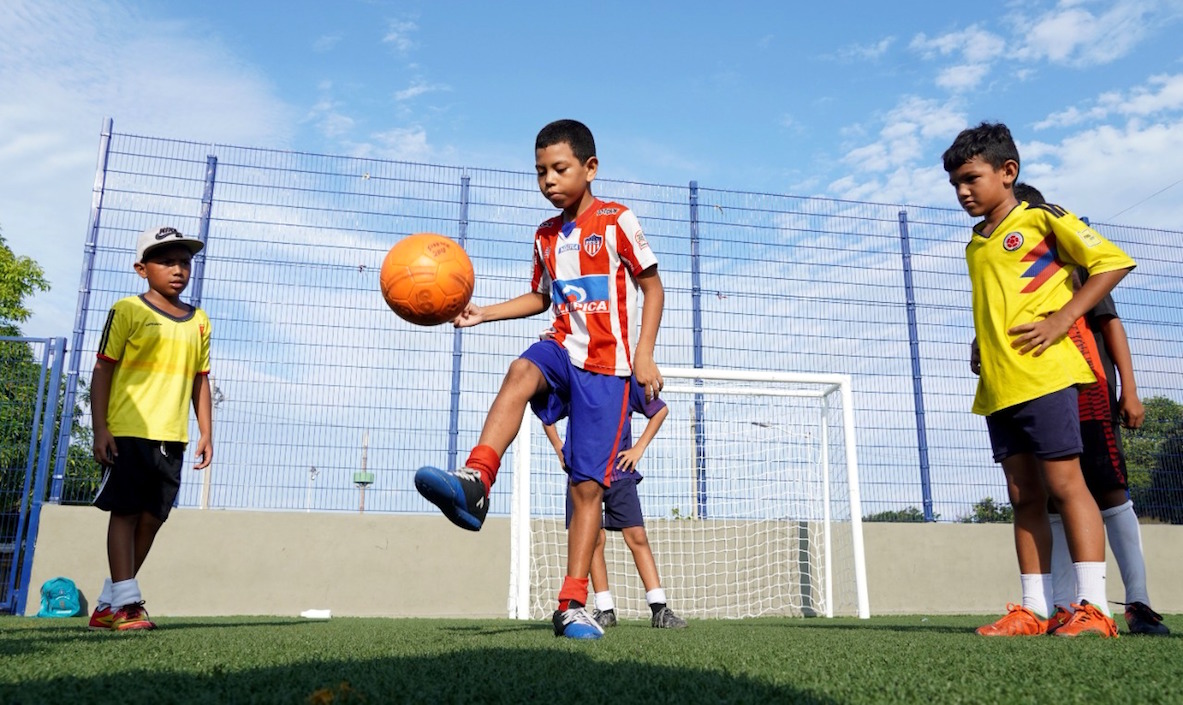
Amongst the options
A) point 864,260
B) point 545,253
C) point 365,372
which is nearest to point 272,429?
point 365,372

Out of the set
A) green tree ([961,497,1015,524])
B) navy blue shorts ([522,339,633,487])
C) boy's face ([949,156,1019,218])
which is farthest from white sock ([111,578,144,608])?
green tree ([961,497,1015,524])

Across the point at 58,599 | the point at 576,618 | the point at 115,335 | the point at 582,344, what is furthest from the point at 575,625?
the point at 58,599

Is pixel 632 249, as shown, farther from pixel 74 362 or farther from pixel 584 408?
pixel 74 362

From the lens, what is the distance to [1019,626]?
337 centimetres

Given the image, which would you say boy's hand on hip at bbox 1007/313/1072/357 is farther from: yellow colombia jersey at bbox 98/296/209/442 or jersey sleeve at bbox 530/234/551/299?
yellow colombia jersey at bbox 98/296/209/442

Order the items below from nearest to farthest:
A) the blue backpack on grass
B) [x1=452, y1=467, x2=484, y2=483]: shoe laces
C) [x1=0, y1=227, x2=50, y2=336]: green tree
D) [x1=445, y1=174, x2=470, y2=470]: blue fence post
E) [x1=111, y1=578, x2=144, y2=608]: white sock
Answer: [x1=452, y1=467, x2=484, y2=483]: shoe laces
[x1=111, y1=578, x2=144, y2=608]: white sock
the blue backpack on grass
[x1=445, y1=174, x2=470, y2=470]: blue fence post
[x1=0, y1=227, x2=50, y2=336]: green tree

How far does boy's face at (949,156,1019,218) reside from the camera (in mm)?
3596

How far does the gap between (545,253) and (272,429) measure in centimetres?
458

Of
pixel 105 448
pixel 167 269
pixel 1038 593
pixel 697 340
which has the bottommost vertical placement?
pixel 1038 593

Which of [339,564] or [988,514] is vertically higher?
[988,514]

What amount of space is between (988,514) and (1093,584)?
620cm

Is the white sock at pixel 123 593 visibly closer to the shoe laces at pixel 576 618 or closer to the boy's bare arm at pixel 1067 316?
the shoe laces at pixel 576 618

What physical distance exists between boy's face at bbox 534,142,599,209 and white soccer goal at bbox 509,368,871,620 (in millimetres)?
4436

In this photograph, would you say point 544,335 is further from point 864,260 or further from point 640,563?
point 864,260
